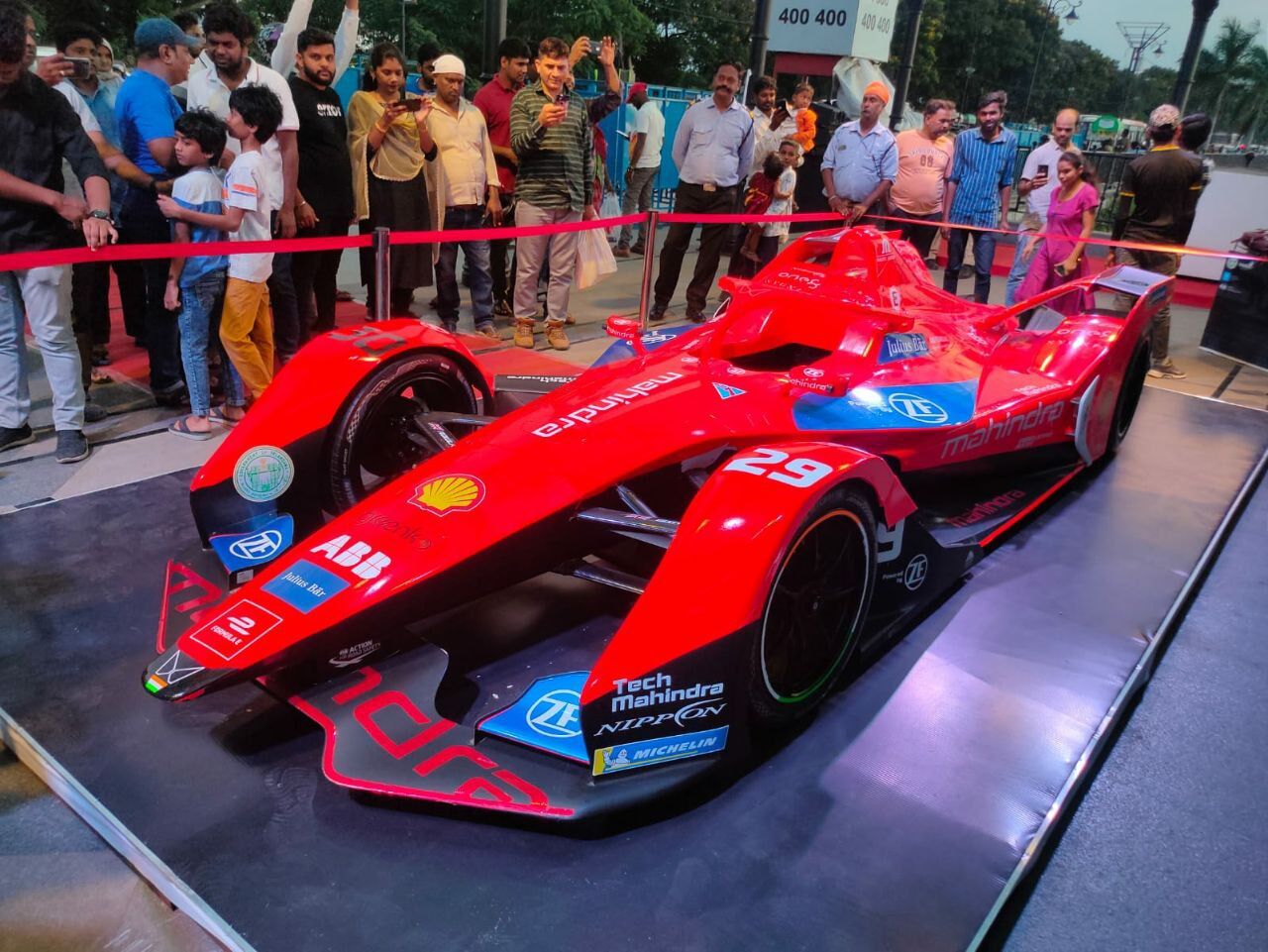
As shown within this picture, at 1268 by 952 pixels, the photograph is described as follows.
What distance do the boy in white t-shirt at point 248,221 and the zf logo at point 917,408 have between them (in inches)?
120

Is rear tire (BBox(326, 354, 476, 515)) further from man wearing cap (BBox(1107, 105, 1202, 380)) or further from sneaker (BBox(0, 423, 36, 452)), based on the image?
man wearing cap (BBox(1107, 105, 1202, 380))

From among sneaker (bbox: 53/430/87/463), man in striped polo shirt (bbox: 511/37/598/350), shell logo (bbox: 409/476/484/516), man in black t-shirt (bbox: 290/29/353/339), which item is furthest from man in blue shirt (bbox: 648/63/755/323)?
shell logo (bbox: 409/476/484/516)

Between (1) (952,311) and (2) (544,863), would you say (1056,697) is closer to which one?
(2) (544,863)

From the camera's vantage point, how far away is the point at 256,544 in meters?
3.11

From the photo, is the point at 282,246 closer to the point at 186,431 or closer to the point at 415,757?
the point at 186,431

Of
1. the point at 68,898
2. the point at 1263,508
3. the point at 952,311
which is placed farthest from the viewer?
the point at 1263,508

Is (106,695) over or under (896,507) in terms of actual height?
under

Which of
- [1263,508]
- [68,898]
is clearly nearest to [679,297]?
[1263,508]

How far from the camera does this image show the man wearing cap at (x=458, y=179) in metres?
6.21

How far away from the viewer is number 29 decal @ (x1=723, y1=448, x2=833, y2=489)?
248cm

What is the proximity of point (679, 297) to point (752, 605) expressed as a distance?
7187mm

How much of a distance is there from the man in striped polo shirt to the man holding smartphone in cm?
381

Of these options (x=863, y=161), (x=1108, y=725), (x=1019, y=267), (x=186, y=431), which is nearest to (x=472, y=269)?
(x=186, y=431)

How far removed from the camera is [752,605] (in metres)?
2.28
